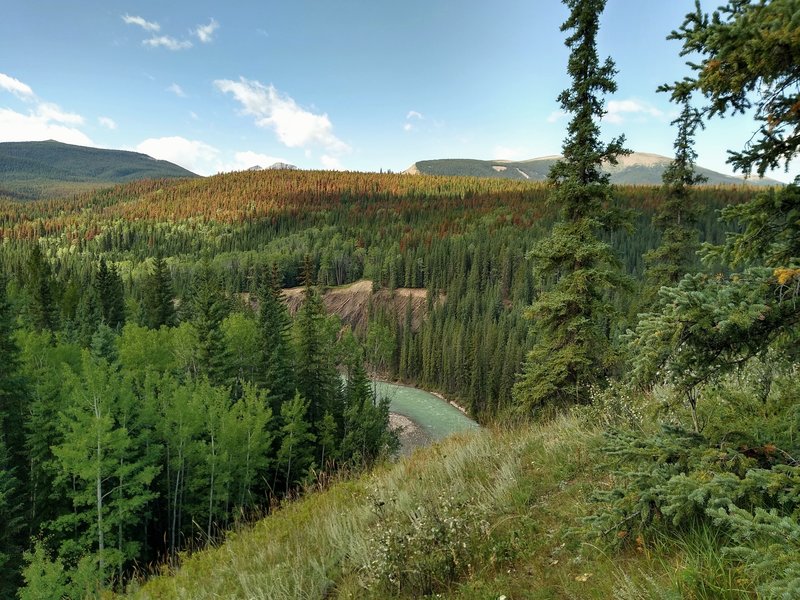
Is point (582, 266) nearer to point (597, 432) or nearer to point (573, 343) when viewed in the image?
point (573, 343)

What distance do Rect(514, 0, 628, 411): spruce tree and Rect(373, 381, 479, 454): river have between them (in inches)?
1521

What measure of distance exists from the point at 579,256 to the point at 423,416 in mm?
60452

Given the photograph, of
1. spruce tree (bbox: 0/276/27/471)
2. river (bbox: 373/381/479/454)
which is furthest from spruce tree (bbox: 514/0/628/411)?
river (bbox: 373/381/479/454)

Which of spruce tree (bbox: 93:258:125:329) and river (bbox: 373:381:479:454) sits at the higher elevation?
spruce tree (bbox: 93:258:125:329)

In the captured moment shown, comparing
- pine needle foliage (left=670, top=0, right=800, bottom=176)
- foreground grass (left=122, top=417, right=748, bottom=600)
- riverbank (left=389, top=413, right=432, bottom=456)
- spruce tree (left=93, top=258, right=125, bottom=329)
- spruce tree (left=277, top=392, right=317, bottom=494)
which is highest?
pine needle foliage (left=670, top=0, right=800, bottom=176)

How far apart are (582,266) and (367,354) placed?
229ft

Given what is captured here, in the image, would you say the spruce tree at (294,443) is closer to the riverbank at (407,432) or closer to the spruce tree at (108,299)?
the riverbank at (407,432)

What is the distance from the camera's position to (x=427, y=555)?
4.41 m

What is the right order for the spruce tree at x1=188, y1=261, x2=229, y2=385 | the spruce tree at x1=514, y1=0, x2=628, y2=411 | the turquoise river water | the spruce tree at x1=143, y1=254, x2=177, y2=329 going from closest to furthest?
the spruce tree at x1=514, y1=0, x2=628, y2=411, the spruce tree at x1=188, y1=261, x2=229, y2=385, the spruce tree at x1=143, y1=254, x2=177, y2=329, the turquoise river water

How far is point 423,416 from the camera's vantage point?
70.1m

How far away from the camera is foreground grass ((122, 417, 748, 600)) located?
352 centimetres

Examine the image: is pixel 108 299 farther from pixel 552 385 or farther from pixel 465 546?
pixel 465 546

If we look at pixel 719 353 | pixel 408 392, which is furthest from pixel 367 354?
pixel 719 353

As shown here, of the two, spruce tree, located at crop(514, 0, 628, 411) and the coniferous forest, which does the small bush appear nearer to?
the coniferous forest
